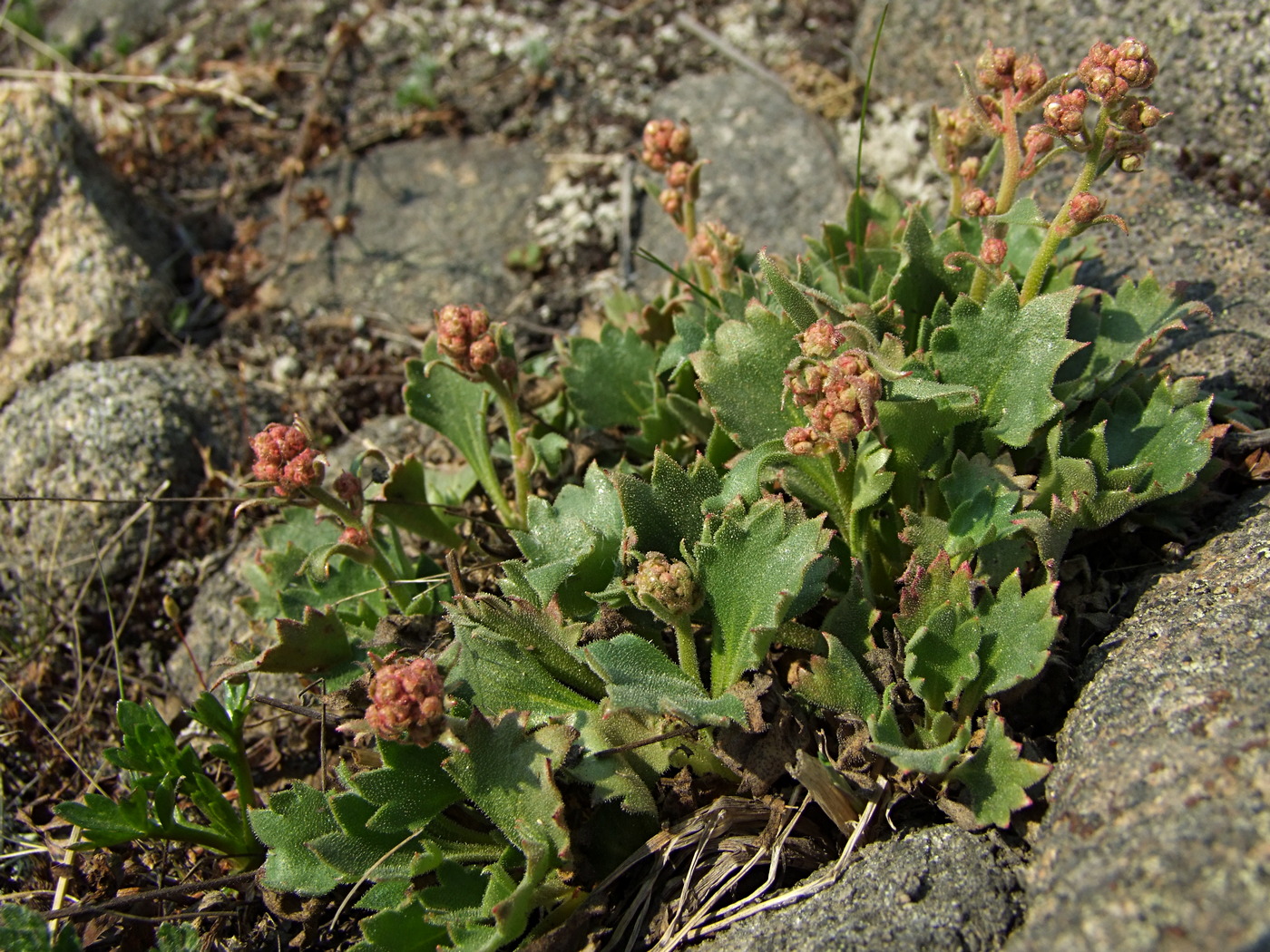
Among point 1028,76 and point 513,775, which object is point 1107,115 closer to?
point 1028,76

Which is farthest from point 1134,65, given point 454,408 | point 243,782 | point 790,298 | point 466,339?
point 243,782

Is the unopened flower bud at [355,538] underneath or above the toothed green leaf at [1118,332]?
above

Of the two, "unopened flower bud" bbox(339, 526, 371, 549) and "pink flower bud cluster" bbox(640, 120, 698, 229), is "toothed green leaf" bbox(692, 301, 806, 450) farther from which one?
"unopened flower bud" bbox(339, 526, 371, 549)

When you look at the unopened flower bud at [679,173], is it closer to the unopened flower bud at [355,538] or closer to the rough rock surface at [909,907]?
the unopened flower bud at [355,538]

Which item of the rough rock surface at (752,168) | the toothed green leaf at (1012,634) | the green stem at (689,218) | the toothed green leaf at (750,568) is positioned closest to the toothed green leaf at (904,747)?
the toothed green leaf at (1012,634)

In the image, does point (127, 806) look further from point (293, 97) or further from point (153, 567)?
point (293, 97)

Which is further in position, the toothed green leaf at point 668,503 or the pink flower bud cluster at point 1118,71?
the toothed green leaf at point 668,503

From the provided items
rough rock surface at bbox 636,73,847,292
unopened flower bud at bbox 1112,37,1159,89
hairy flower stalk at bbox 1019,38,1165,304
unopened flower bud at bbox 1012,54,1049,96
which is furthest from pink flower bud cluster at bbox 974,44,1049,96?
rough rock surface at bbox 636,73,847,292
